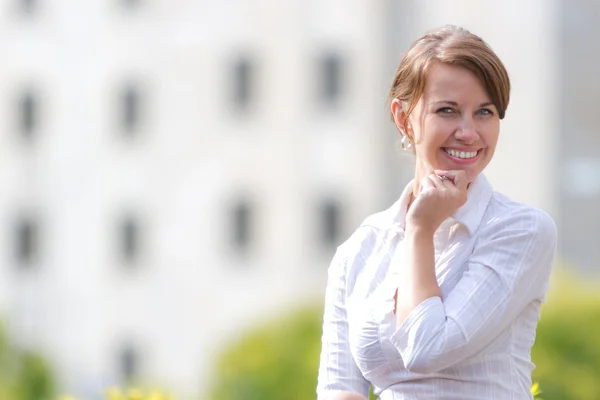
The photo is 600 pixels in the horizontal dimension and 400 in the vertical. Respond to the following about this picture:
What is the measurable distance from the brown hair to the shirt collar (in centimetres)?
15

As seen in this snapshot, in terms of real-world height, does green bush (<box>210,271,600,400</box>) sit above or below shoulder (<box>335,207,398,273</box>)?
below

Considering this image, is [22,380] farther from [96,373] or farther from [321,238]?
[321,238]

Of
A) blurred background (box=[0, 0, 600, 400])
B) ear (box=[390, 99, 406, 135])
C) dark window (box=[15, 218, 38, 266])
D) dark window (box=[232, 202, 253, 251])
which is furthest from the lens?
dark window (box=[15, 218, 38, 266])

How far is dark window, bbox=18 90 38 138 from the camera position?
34.6 metres

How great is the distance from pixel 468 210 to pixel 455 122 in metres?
0.18

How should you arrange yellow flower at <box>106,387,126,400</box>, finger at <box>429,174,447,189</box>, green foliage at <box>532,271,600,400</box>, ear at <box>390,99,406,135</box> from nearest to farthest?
1. finger at <box>429,174,447,189</box>
2. ear at <box>390,99,406,135</box>
3. yellow flower at <box>106,387,126,400</box>
4. green foliage at <box>532,271,600,400</box>

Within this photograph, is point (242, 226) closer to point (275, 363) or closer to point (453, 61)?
point (275, 363)

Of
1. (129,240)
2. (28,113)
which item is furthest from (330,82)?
(28,113)

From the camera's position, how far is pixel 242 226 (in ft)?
115

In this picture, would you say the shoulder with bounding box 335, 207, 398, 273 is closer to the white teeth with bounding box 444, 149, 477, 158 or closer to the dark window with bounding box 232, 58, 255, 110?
the white teeth with bounding box 444, 149, 477, 158

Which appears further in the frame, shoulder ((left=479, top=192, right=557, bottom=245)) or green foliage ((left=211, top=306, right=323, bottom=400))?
green foliage ((left=211, top=306, right=323, bottom=400))

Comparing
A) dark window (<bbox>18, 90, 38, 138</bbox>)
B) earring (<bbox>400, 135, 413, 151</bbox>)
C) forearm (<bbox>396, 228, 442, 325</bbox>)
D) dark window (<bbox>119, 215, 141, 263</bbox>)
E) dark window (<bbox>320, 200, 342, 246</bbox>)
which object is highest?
earring (<bbox>400, 135, 413, 151</bbox>)

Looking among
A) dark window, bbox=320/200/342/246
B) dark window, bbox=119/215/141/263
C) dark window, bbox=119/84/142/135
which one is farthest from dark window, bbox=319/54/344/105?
dark window, bbox=119/215/141/263

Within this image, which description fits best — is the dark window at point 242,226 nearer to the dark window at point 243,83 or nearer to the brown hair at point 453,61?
the dark window at point 243,83
